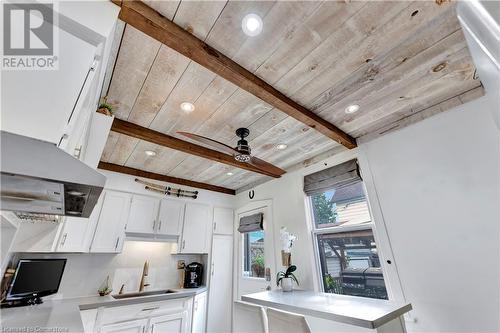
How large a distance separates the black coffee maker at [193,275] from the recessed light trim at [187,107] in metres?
2.77

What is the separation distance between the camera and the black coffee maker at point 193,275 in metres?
3.52

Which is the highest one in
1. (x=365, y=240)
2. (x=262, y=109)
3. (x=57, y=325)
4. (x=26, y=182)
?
(x=262, y=109)

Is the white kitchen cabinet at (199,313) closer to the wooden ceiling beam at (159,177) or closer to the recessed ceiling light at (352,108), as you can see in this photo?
the wooden ceiling beam at (159,177)

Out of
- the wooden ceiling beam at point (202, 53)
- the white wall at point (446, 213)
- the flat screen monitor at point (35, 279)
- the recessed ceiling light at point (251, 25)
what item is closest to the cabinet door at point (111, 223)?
the flat screen monitor at point (35, 279)

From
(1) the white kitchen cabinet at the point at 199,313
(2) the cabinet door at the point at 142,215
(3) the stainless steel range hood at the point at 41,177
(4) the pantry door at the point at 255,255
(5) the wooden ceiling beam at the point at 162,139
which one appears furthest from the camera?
(4) the pantry door at the point at 255,255

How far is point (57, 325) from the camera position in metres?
1.50

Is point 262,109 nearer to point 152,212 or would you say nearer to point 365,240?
point 365,240

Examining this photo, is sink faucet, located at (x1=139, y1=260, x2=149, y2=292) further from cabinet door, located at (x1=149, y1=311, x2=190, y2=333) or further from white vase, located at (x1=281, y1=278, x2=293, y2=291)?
white vase, located at (x1=281, y1=278, x2=293, y2=291)

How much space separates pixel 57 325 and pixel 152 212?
77.8 inches

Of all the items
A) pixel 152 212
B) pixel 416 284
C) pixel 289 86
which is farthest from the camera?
pixel 152 212

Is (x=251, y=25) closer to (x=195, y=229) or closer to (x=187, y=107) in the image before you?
(x=187, y=107)

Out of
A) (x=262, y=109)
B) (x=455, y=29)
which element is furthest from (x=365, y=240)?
(x=455, y=29)

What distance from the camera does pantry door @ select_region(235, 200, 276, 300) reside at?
11.0ft

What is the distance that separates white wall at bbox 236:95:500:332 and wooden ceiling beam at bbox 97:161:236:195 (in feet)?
9.08
